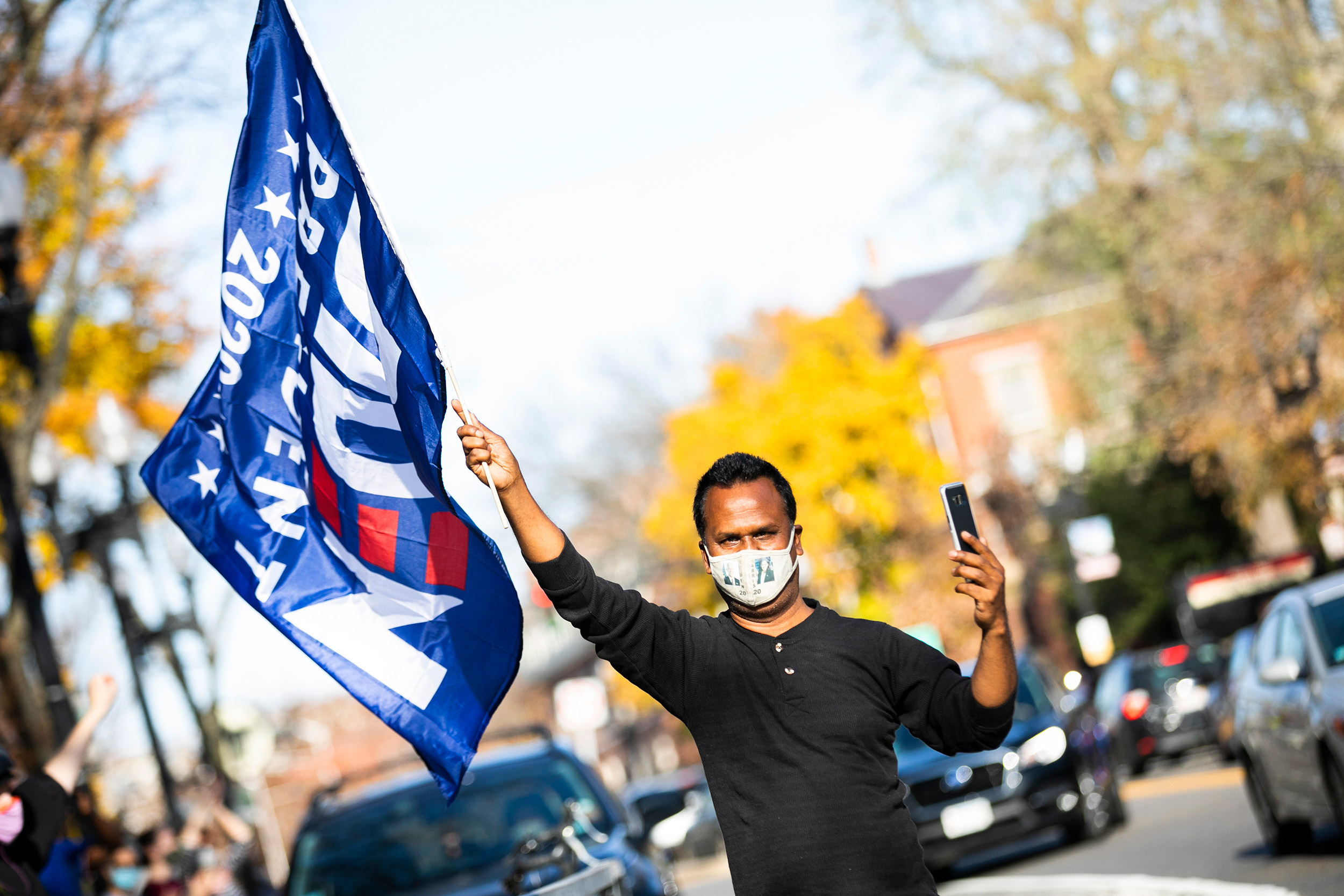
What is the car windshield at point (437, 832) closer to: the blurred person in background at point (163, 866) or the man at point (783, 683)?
the man at point (783, 683)

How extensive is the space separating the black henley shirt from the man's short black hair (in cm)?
25

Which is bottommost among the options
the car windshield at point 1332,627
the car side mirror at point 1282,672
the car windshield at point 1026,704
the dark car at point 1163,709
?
the dark car at point 1163,709

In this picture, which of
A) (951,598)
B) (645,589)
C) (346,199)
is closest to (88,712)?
(346,199)

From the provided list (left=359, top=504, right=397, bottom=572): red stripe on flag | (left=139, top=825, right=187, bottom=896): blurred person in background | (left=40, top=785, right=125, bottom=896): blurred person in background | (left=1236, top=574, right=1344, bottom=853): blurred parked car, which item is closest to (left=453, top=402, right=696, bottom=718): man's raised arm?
(left=359, top=504, right=397, bottom=572): red stripe on flag

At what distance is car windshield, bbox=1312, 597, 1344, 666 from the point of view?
29.7ft

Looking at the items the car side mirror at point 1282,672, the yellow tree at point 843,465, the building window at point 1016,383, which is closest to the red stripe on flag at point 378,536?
the car side mirror at point 1282,672

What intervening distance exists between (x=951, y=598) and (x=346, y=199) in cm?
3312

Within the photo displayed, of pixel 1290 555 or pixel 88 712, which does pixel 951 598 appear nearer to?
pixel 1290 555

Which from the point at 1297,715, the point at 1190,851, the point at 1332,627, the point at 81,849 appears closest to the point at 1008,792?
the point at 1190,851

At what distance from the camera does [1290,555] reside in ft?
91.5

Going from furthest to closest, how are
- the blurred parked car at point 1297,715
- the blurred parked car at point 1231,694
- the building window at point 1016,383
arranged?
the building window at point 1016,383 → the blurred parked car at point 1231,694 → the blurred parked car at point 1297,715

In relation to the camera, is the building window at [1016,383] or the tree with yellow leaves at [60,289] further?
the building window at [1016,383]

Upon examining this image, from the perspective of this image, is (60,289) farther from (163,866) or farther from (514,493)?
(514,493)

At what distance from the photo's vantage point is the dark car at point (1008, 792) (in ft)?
44.5
